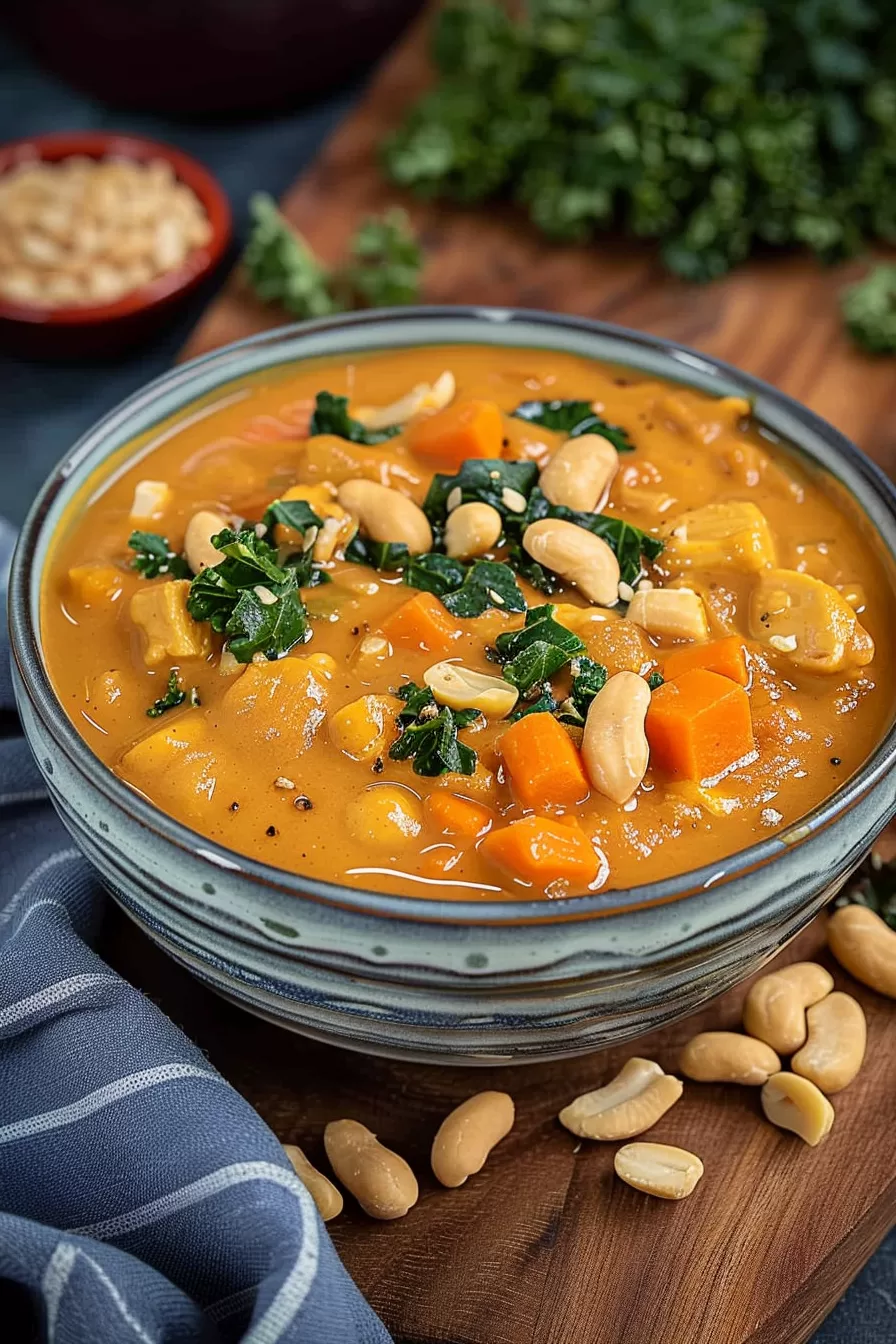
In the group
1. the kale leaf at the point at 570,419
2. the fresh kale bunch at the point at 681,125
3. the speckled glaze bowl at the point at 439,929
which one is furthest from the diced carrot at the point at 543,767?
the fresh kale bunch at the point at 681,125

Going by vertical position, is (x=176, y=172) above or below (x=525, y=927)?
below

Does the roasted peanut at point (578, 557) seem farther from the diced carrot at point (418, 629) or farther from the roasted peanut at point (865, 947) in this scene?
the roasted peanut at point (865, 947)

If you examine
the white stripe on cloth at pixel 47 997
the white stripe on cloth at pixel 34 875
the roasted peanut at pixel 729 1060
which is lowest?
the white stripe on cloth at pixel 34 875

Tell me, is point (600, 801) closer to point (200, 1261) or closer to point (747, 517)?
point (747, 517)

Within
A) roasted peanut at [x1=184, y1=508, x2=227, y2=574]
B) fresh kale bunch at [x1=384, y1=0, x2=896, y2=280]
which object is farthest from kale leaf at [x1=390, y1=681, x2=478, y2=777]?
fresh kale bunch at [x1=384, y1=0, x2=896, y2=280]

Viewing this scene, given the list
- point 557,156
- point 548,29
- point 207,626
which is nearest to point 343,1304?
point 207,626
